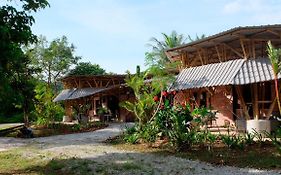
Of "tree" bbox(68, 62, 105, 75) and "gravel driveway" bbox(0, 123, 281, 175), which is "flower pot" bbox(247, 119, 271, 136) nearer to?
"gravel driveway" bbox(0, 123, 281, 175)

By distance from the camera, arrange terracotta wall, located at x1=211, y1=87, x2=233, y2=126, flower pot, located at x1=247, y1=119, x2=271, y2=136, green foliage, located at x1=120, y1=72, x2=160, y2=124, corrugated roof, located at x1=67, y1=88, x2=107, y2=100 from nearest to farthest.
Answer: flower pot, located at x1=247, y1=119, x2=271, y2=136 < green foliage, located at x1=120, y1=72, x2=160, y2=124 < terracotta wall, located at x1=211, y1=87, x2=233, y2=126 < corrugated roof, located at x1=67, y1=88, x2=107, y2=100

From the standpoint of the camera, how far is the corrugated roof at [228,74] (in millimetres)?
14427

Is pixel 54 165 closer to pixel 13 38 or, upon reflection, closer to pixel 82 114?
pixel 13 38

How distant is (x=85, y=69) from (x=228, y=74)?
34.8 m

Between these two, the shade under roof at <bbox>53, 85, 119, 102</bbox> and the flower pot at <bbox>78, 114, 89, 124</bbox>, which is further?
the shade under roof at <bbox>53, 85, 119, 102</bbox>

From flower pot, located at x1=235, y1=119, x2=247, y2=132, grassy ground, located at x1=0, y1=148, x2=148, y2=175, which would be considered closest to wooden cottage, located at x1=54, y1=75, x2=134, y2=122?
flower pot, located at x1=235, y1=119, x2=247, y2=132

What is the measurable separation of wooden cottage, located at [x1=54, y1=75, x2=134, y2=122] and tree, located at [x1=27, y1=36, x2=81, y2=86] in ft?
48.1

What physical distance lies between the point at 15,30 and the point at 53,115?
52.8ft

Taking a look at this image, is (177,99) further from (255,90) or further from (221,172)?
(221,172)

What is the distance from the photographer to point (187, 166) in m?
9.43

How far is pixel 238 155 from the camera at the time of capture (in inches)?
406

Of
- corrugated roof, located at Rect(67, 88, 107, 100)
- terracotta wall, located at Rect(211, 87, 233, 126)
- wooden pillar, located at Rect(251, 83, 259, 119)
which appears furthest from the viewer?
corrugated roof, located at Rect(67, 88, 107, 100)

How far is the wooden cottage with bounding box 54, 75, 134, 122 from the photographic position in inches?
1190

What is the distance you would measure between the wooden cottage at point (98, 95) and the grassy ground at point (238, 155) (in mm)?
17804
